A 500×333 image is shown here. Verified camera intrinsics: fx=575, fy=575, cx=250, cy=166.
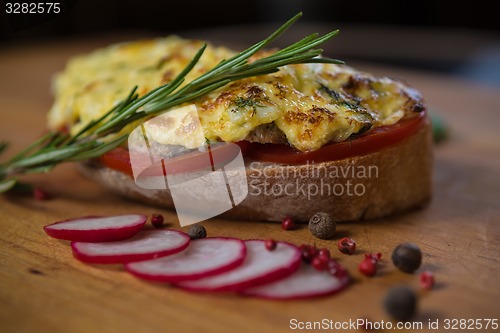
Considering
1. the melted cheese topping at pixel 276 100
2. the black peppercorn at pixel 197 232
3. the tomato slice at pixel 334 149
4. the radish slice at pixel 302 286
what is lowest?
the radish slice at pixel 302 286

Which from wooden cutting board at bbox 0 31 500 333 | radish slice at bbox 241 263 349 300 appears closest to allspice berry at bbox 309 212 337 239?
wooden cutting board at bbox 0 31 500 333

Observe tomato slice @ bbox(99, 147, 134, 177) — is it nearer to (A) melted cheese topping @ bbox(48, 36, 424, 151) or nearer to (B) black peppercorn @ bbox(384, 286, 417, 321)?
(A) melted cheese topping @ bbox(48, 36, 424, 151)

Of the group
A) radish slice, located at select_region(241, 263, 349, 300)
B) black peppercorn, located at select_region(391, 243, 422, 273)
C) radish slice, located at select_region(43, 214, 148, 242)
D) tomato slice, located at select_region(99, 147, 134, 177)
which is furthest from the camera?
tomato slice, located at select_region(99, 147, 134, 177)

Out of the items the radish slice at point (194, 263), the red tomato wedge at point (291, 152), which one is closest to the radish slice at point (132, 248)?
the radish slice at point (194, 263)

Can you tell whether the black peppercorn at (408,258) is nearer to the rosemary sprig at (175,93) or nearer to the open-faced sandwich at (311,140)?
the open-faced sandwich at (311,140)

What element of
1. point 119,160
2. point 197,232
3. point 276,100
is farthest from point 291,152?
point 119,160

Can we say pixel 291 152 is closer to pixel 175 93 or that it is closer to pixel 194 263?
pixel 175 93

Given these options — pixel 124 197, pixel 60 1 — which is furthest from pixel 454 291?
pixel 60 1

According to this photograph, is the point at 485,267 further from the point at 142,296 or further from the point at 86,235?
the point at 86,235
